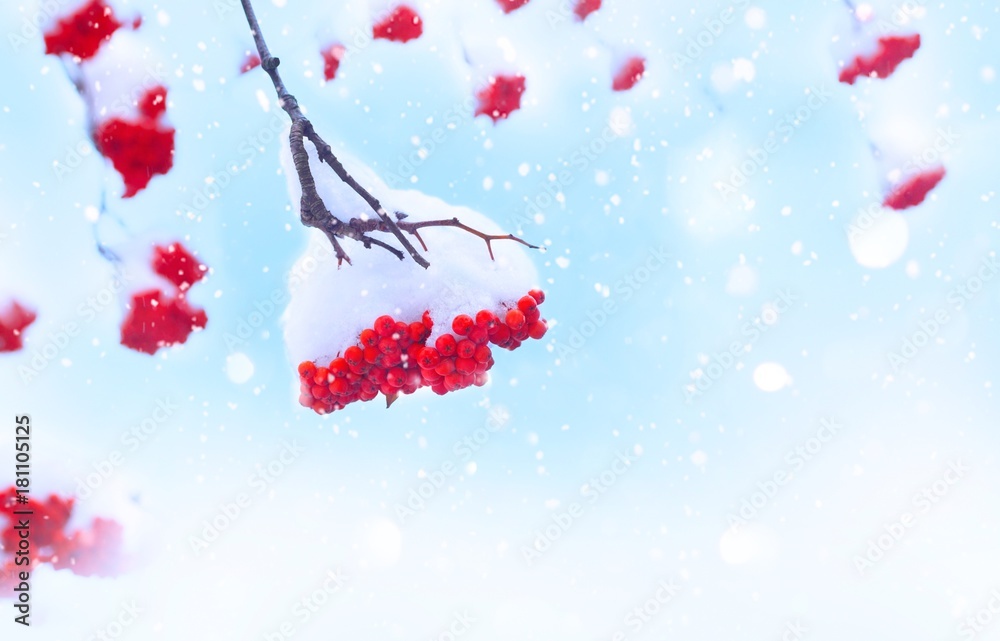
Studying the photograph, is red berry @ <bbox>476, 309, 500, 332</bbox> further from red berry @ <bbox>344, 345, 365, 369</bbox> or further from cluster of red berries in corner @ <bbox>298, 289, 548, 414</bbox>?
red berry @ <bbox>344, 345, 365, 369</bbox>

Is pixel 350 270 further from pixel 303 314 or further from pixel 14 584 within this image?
pixel 14 584

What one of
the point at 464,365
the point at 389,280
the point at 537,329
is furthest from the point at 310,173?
the point at 537,329

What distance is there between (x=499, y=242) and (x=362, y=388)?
2.28 ft

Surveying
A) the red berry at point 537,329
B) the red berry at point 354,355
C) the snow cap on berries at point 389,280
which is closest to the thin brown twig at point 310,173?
the snow cap on berries at point 389,280

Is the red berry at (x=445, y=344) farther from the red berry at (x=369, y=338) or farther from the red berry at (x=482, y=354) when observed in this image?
the red berry at (x=369, y=338)

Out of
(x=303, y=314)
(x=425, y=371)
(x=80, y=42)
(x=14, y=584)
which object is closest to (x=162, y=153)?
(x=80, y=42)

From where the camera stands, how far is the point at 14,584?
12.6 ft

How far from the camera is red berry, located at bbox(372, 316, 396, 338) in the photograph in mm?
1974

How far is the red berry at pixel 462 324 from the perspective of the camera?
6.45 feet

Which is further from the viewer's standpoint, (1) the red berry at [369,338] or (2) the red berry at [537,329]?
(2) the red berry at [537,329]

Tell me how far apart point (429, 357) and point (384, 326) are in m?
0.17

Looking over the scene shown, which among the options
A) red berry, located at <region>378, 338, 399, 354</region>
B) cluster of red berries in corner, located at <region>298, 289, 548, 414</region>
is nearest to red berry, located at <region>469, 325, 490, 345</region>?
cluster of red berries in corner, located at <region>298, 289, 548, 414</region>

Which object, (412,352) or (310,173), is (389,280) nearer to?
(412,352)

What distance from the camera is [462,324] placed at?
1.97m
